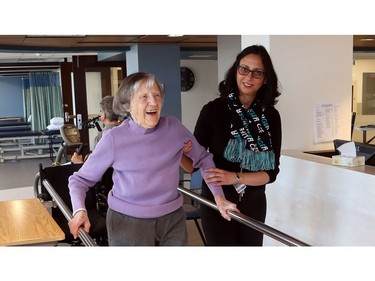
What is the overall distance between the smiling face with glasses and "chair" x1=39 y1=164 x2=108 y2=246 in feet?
6.14

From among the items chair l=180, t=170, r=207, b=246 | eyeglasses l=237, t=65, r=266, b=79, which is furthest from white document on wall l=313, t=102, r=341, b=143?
eyeglasses l=237, t=65, r=266, b=79

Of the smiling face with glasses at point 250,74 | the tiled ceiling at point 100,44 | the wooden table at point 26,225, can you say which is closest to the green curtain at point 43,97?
the tiled ceiling at point 100,44

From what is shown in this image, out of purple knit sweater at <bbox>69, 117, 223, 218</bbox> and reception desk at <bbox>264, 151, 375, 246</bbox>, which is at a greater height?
purple knit sweater at <bbox>69, 117, 223, 218</bbox>

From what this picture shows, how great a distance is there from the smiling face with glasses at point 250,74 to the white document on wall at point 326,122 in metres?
1.65

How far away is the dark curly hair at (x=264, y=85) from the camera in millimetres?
2080

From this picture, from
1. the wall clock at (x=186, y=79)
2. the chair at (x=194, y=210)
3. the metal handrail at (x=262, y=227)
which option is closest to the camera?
the metal handrail at (x=262, y=227)

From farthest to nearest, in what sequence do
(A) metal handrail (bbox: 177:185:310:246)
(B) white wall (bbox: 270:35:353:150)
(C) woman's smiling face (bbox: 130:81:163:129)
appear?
(B) white wall (bbox: 270:35:353:150) < (C) woman's smiling face (bbox: 130:81:163:129) < (A) metal handrail (bbox: 177:185:310:246)

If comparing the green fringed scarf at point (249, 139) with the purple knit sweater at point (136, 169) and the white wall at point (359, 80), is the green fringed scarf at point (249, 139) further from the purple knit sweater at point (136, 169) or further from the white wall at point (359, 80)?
the white wall at point (359, 80)

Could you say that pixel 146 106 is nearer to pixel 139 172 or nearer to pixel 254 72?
pixel 139 172

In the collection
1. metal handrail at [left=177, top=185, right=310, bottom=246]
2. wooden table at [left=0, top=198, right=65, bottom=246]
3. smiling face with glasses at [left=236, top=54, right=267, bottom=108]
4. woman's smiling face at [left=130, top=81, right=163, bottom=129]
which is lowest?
wooden table at [left=0, top=198, right=65, bottom=246]

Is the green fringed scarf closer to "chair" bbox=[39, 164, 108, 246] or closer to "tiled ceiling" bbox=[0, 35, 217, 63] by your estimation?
"chair" bbox=[39, 164, 108, 246]

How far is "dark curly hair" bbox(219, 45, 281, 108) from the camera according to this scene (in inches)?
81.9
